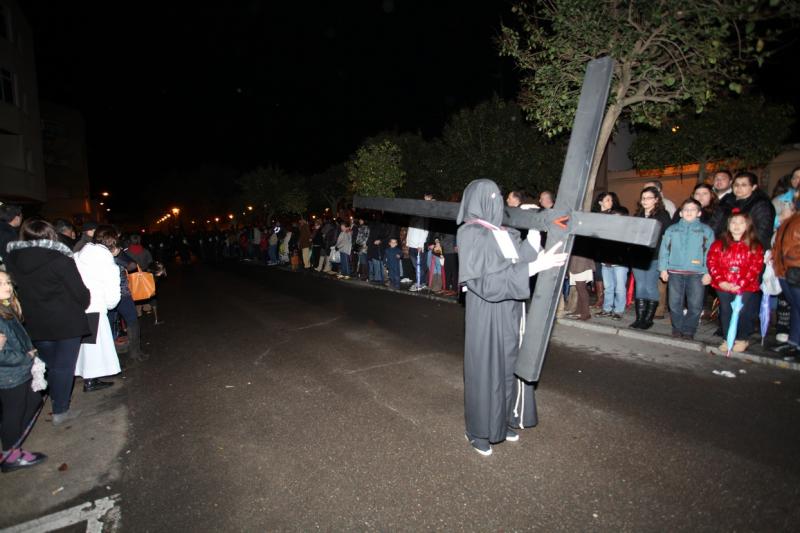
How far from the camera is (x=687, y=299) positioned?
6.39 metres

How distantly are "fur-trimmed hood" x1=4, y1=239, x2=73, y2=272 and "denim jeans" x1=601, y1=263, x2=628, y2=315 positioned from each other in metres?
8.22

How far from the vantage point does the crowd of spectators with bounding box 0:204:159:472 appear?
12.1 ft

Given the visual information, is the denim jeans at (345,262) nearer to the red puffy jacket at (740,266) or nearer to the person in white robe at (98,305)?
the person in white robe at (98,305)

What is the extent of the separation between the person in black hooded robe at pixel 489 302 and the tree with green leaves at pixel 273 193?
38.8m

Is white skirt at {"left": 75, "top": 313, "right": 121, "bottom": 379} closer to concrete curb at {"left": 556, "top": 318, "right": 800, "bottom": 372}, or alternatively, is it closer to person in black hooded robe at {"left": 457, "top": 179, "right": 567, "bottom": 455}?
person in black hooded robe at {"left": 457, "top": 179, "right": 567, "bottom": 455}

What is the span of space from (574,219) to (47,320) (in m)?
5.04

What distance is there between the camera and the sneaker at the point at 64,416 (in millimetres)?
4539

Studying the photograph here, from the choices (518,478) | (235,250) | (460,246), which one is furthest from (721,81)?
(235,250)

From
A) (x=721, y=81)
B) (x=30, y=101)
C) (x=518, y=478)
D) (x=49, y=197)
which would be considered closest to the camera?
(x=518, y=478)

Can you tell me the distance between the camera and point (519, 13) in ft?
26.9

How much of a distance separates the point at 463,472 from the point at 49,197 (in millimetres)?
57490

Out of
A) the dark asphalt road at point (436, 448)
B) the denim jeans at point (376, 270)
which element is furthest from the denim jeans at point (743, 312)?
the denim jeans at point (376, 270)

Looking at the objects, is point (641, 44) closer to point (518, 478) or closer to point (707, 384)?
point (707, 384)

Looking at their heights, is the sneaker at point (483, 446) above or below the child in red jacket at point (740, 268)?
below
